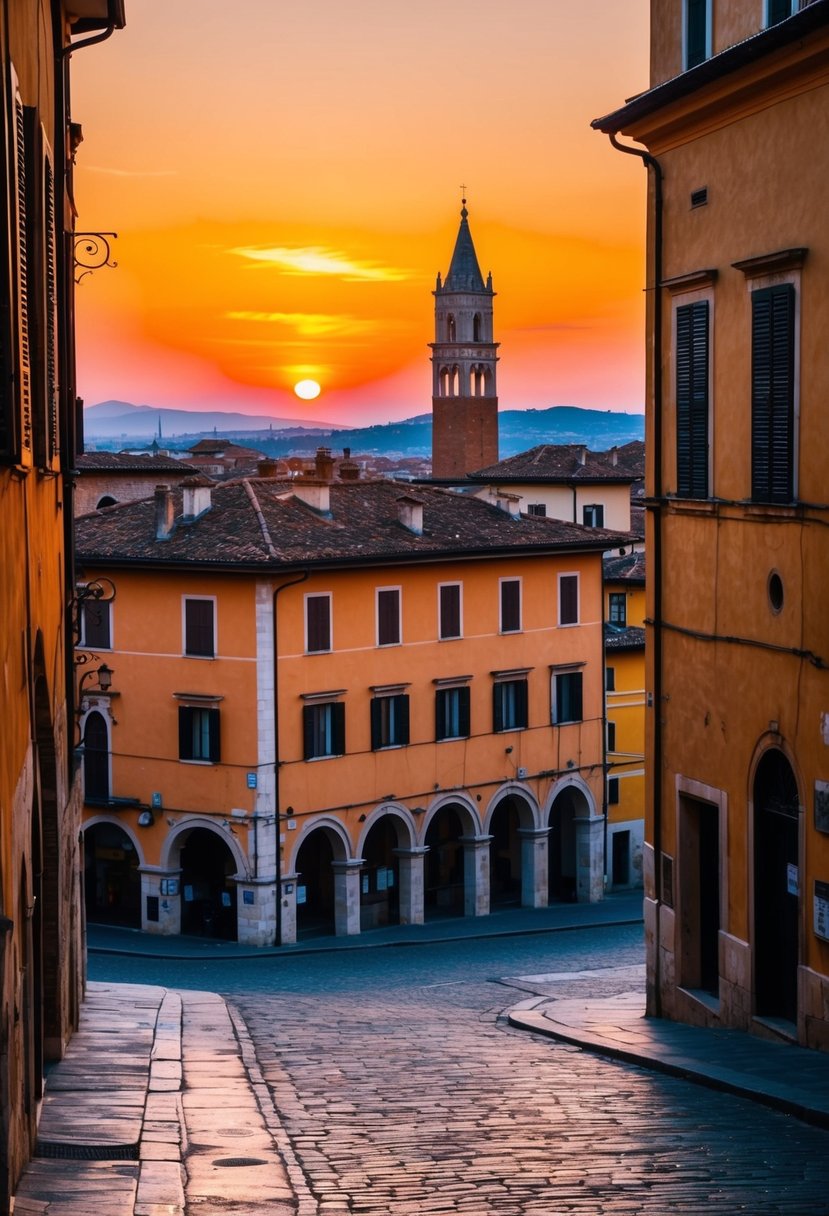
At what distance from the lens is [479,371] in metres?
148

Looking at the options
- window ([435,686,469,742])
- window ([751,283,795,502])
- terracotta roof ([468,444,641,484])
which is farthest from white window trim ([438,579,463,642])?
window ([751,283,795,502])

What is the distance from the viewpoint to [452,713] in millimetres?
49188

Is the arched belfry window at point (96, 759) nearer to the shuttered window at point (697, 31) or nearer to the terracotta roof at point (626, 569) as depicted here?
the terracotta roof at point (626, 569)

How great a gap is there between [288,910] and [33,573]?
33.2m

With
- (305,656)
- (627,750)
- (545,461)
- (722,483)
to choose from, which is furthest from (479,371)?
(722,483)

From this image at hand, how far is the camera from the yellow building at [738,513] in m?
16.5

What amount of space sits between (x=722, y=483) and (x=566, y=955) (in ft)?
83.5

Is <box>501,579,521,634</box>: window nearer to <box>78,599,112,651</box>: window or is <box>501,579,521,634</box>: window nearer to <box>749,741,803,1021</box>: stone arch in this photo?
<box>78,599,112,651</box>: window

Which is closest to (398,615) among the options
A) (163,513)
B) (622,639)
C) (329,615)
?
(329,615)

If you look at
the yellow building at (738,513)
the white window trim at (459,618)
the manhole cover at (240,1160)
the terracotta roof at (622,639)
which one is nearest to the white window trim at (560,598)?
the terracotta roof at (622,639)

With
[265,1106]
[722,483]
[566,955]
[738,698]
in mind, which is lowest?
[566,955]

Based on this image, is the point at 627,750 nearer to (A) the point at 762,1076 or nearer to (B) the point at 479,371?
(A) the point at 762,1076

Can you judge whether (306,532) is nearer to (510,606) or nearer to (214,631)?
(214,631)

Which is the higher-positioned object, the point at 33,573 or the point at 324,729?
the point at 33,573
